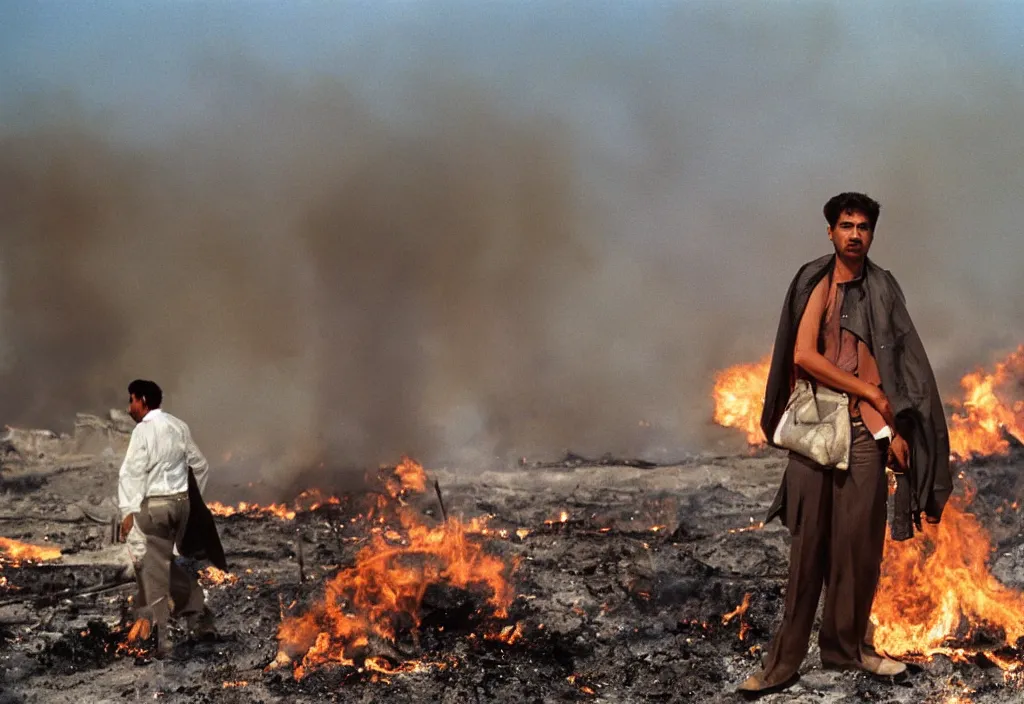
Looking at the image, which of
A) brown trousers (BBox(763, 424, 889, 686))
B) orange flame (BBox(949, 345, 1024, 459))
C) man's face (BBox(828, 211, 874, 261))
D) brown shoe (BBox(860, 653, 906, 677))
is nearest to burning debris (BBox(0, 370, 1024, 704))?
brown shoe (BBox(860, 653, 906, 677))

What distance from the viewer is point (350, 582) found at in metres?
6.09

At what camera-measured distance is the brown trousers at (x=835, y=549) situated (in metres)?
4.47

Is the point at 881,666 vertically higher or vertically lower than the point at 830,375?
lower

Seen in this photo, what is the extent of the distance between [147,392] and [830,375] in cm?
414

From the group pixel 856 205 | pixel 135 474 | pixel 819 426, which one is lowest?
pixel 135 474

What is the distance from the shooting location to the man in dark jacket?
4.38 metres

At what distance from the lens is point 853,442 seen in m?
4.47

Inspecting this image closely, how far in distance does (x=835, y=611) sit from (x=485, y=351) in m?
8.43

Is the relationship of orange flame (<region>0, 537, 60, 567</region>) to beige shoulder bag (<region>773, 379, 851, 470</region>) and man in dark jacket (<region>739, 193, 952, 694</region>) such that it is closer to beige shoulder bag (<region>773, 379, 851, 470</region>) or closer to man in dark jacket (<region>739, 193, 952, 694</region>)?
man in dark jacket (<region>739, 193, 952, 694</region>)

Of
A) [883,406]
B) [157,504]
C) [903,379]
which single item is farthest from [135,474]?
[903,379]

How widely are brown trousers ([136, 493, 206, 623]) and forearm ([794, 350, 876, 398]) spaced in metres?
3.92

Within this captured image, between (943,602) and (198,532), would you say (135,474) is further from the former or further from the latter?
(943,602)

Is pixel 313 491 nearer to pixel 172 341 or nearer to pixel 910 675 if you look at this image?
pixel 172 341

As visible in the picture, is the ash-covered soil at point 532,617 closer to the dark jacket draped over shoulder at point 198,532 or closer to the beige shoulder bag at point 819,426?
the dark jacket draped over shoulder at point 198,532
